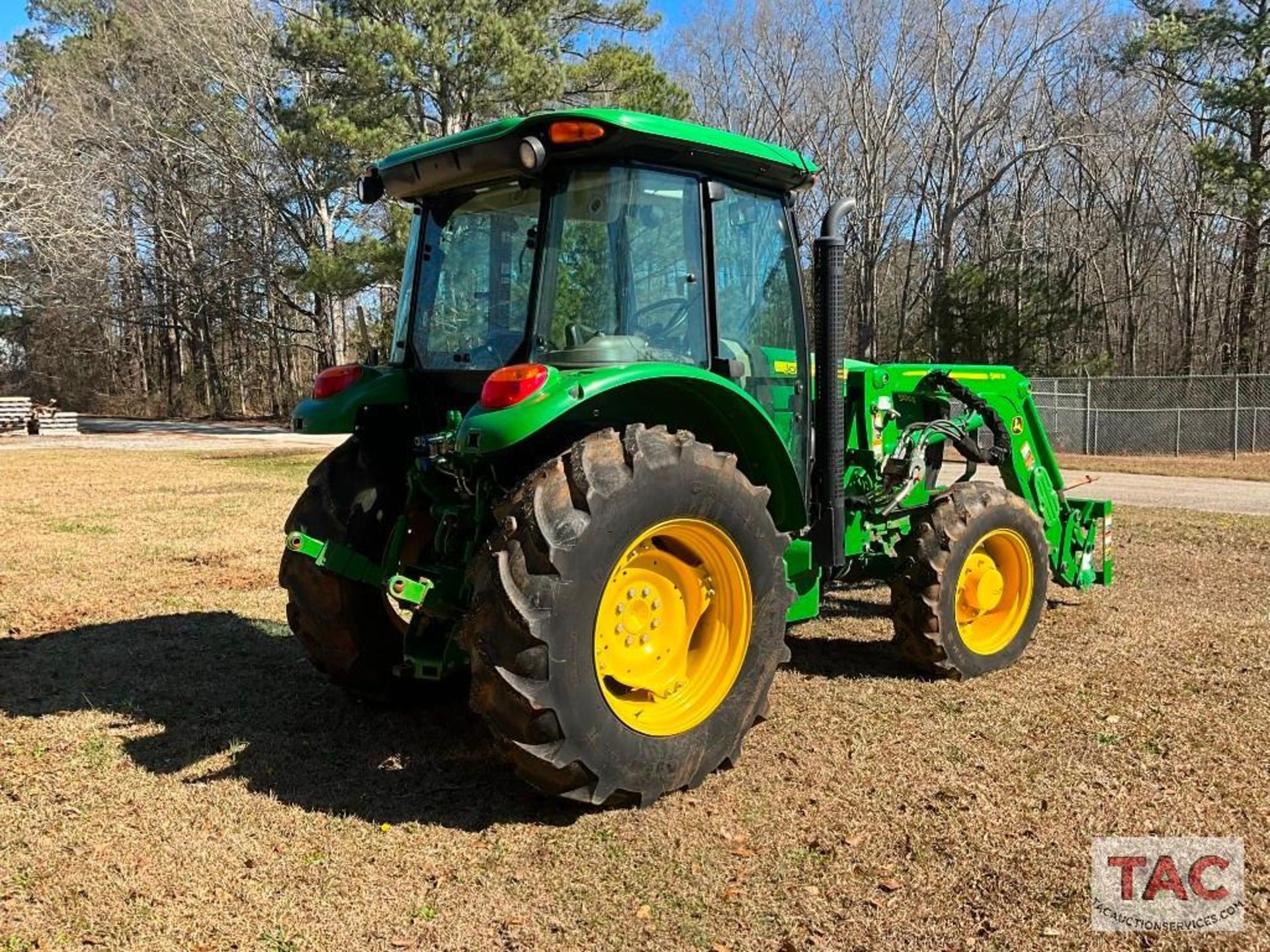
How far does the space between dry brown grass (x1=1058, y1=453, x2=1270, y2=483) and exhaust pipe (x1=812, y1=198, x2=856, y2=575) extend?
48.6 feet

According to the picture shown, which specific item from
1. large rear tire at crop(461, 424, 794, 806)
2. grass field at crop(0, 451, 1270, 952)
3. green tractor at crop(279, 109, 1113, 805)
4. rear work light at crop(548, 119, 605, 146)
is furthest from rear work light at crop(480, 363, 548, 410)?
grass field at crop(0, 451, 1270, 952)

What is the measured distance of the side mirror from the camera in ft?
14.4

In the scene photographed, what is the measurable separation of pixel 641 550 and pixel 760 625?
23.6 inches

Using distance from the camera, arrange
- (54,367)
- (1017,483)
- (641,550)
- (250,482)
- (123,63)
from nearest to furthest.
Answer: (641,550) → (1017,483) → (250,482) → (123,63) → (54,367)

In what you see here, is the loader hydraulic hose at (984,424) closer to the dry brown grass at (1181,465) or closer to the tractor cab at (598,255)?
the tractor cab at (598,255)

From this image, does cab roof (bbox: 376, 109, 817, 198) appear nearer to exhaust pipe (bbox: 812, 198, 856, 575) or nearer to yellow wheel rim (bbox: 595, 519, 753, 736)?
exhaust pipe (bbox: 812, 198, 856, 575)

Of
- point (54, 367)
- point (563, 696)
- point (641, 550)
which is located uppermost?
point (54, 367)

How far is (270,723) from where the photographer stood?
4.48 meters

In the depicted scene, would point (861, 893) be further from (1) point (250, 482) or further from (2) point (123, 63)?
(2) point (123, 63)

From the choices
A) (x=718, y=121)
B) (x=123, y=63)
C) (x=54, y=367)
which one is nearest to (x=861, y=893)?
(x=718, y=121)

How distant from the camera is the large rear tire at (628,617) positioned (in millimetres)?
3240

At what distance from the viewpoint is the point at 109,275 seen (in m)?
33.8

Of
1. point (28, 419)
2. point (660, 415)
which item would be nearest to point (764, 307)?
point (660, 415)

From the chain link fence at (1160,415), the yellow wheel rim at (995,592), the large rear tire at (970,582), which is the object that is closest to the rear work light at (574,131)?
the large rear tire at (970,582)
